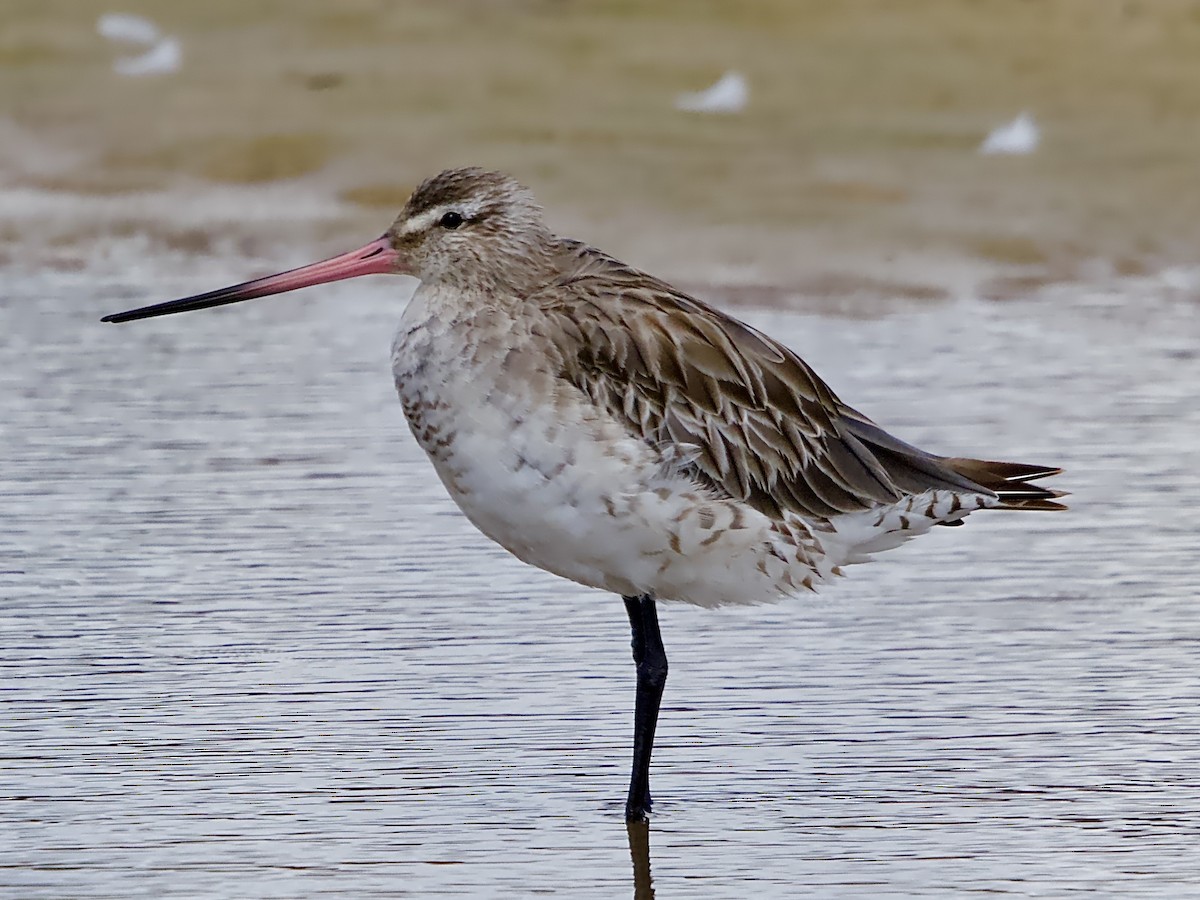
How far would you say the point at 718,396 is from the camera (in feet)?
18.2

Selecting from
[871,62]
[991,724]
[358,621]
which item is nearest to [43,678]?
[358,621]

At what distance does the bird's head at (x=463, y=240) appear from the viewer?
5.49 m

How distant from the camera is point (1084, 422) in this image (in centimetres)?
869

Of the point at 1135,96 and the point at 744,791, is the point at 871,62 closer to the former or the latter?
the point at 1135,96

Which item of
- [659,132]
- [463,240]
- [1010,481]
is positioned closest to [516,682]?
[463,240]

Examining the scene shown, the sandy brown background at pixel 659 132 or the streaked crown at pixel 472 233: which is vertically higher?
the sandy brown background at pixel 659 132

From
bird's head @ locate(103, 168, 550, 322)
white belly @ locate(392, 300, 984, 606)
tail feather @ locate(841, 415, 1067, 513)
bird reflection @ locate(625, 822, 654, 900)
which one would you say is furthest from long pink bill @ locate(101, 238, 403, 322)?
bird reflection @ locate(625, 822, 654, 900)

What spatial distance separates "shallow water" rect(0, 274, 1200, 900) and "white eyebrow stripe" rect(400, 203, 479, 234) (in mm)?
1196

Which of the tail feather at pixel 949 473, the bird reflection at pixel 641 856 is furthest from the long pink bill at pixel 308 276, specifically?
the bird reflection at pixel 641 856

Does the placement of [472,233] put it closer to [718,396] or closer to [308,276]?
[308,276]

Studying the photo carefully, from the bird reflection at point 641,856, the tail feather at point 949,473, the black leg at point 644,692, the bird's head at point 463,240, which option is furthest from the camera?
the tail feather at point 949,473

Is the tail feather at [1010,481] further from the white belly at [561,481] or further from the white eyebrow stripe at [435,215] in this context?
the white eyebrow stripe at [435,215]

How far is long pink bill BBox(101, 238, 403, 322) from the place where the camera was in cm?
561

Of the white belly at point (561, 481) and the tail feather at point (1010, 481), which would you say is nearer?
the white belly at point (561, 481)
